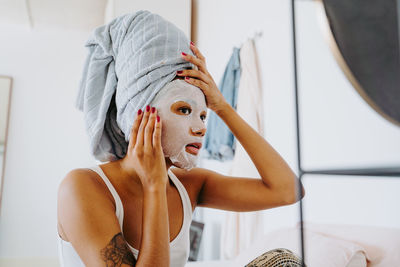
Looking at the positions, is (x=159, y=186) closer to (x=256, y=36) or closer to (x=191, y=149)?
(x=191, y=149)

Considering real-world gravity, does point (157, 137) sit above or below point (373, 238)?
above

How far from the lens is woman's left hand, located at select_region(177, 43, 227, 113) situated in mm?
782

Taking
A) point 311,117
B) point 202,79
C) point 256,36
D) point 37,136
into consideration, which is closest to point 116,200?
point 202,79

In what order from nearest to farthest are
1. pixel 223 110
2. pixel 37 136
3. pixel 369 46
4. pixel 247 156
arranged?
pixel 369 46, pixel 223 110, pixel 247 156, pixel 37 136

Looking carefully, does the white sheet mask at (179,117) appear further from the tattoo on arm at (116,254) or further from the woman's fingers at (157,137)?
the tattoo on arm at (116,254)

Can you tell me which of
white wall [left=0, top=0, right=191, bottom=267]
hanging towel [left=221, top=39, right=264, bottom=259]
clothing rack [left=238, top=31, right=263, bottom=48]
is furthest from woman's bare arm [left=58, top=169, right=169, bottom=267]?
white wall [left=0, top=0, right=191, bottom=267]

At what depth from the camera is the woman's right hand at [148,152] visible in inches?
27.0

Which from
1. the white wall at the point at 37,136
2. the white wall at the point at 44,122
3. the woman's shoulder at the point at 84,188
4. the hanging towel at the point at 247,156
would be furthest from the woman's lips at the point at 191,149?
the white wall at the point at 37,136

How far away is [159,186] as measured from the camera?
26.7 inches

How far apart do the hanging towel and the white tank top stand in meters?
0.52

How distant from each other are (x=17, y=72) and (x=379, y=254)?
307 cm

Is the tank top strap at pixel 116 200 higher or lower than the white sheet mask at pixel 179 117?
lower

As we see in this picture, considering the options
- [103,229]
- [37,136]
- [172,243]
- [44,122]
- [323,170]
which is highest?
[323,170]

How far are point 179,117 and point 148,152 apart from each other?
4.8 inches
